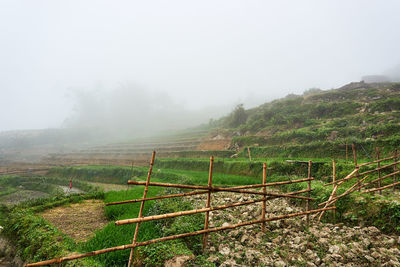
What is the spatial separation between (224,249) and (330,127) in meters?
20.6

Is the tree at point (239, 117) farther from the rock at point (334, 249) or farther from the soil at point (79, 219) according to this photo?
the rock at point (334, 249)

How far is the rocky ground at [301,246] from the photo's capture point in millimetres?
3764

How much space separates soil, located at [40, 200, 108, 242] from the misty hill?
1448 cm

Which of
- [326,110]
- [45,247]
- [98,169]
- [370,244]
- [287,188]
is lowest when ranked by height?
[98,169]

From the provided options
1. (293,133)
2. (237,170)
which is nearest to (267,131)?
(293,133)

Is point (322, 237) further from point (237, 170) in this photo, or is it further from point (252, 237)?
point (237, 170)

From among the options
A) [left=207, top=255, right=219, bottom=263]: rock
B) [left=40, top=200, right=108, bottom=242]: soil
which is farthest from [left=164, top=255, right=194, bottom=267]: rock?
[left=40, top=200, right=108, bottom=242]: soil

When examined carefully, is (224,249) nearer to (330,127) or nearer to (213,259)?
(213,259)

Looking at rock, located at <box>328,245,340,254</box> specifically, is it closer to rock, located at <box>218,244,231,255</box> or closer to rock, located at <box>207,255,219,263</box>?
rock, located at <box>218,244,231,255</box>

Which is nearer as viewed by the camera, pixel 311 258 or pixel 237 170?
pixel 311 258

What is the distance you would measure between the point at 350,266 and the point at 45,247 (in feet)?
22.8

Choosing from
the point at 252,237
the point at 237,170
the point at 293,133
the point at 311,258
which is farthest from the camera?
the point at 293,133

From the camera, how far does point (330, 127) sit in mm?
19438

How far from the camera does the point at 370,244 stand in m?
4.30
